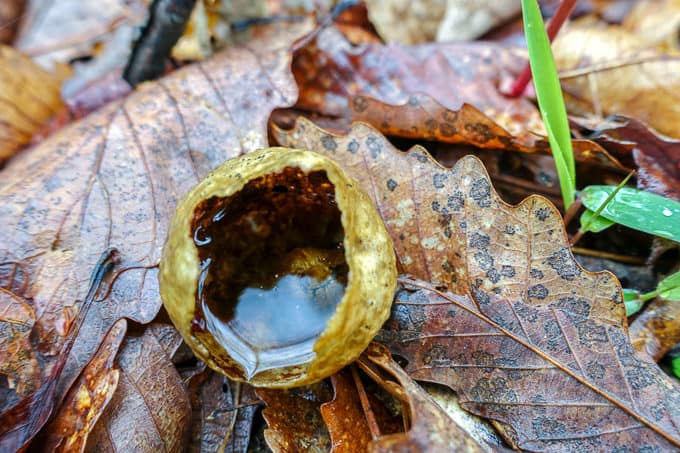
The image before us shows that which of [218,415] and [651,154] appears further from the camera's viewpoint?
[651,154]

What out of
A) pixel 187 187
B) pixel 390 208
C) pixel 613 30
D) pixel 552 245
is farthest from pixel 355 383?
pixel 613 30

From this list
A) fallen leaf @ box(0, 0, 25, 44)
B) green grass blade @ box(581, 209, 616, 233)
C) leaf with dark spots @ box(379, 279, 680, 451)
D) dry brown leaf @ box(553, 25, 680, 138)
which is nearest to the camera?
leaf with dark spots @ box(379, 279, 680, 451)

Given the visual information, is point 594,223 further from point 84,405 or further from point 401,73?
point 84,405

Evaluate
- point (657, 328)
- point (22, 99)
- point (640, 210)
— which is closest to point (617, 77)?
point (640, 210)

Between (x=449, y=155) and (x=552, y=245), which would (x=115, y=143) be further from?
(x=552, y=245)

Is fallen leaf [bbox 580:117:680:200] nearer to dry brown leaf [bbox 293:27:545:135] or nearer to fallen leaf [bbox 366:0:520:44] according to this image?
dry brown leaf [bbox 293:27:545:135]

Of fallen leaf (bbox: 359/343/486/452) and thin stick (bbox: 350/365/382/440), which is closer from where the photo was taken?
fallen leaf (bbox: 359/343/486/452)

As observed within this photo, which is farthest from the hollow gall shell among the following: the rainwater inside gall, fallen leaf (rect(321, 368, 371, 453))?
fallen leaf (rect(321, 368, 371, 453))
